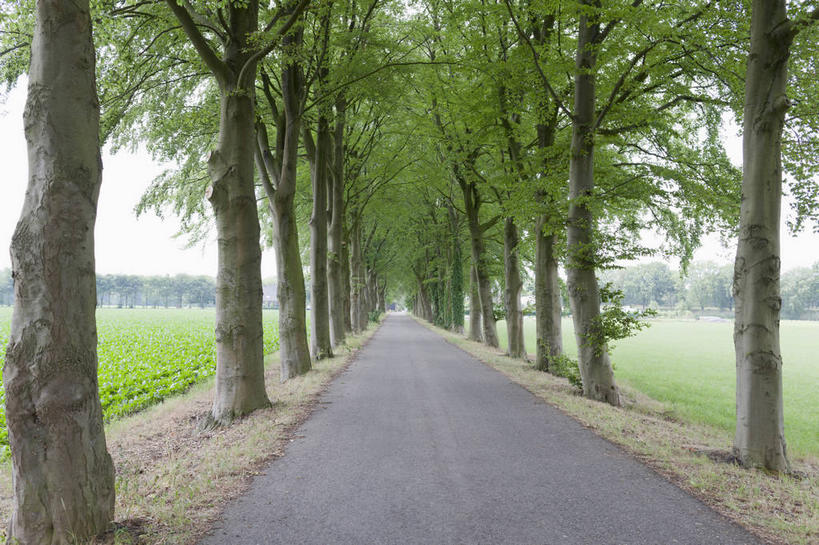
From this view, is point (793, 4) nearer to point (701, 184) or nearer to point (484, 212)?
point (701, 184)

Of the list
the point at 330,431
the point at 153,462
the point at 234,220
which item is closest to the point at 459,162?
the point at 234,220

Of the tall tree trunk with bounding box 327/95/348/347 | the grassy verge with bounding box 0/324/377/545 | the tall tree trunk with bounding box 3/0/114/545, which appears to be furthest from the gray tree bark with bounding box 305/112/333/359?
the tall tree trunk with bounding box 3/0/114/545

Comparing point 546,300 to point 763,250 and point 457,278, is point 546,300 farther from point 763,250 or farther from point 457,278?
point 457,278

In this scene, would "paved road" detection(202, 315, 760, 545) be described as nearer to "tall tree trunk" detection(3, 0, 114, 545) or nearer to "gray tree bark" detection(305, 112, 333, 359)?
"tall tree trunk" detection(3, 0, 114, 545)

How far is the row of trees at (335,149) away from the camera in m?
3.36

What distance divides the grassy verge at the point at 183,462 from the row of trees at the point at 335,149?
0.43 metres

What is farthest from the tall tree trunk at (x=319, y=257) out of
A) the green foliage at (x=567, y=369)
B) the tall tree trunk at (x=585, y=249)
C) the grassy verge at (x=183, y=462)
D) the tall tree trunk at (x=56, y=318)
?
the tall tree trunk at (x=56, y=318)

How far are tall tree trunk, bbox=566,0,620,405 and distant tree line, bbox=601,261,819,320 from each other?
80876 millimetres

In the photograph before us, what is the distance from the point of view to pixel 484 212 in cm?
2638

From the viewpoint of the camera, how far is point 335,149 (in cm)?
1819

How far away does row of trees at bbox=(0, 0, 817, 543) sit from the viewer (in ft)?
11.0

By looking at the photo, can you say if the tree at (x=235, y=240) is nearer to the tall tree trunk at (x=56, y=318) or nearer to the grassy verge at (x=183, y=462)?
the grassy verge at (x=183, y=462)

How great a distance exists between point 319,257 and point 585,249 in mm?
8357

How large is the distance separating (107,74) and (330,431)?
7.34 m
